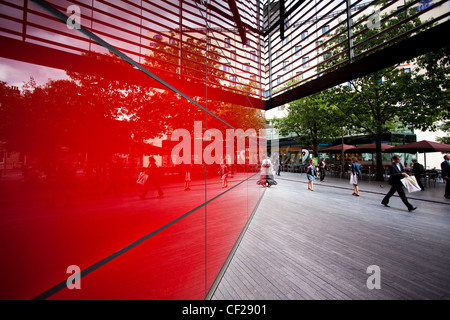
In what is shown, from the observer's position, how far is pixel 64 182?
0.62 metres

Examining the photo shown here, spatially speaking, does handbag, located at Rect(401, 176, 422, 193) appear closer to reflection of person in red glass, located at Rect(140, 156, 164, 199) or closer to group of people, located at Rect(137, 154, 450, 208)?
group of people, located at Rect(137, 154, 450, 208)

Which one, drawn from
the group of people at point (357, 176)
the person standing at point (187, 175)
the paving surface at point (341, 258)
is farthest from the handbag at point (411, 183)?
the person standing at point (187, 175)

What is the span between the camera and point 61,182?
0.62 meters

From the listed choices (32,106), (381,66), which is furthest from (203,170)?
(381,66)

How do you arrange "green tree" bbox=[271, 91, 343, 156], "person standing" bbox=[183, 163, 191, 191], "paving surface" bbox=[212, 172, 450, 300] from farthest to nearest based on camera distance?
"green tree" bbox=[271, 91, 343, 156], "paving surface" bbox=[212, 172, 450, 300], "person standing" bbox=[183, 163, 191, 191]

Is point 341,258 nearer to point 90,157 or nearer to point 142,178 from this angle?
point 142,178

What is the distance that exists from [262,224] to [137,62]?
17.1 feet

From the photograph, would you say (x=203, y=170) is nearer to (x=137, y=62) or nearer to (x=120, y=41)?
(x=137, y=62)

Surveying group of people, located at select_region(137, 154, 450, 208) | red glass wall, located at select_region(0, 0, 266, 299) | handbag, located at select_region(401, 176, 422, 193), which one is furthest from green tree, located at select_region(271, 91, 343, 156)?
red glass wall, located at select_region(0, 0, 266, 299)

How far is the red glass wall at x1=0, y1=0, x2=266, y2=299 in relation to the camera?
0.53m

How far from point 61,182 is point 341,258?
14.0 ft

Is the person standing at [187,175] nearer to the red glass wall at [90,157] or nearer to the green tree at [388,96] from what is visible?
the red glass wall at [90,157]

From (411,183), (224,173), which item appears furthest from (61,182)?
(411,183)

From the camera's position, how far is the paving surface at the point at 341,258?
2.62 meters
